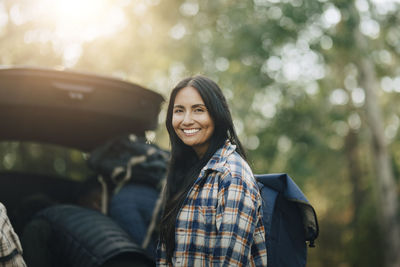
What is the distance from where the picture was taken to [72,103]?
3.49m

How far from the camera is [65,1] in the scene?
370 inches

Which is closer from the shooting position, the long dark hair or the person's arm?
the person's arm

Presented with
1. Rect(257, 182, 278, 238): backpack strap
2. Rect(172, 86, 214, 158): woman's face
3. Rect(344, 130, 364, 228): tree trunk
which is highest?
Rect(172, 86, 214, 158): woman's face

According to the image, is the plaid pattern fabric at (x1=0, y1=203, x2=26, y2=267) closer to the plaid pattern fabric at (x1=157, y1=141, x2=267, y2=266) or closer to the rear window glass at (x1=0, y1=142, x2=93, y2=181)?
the plaid pattern fabric at (x1=157, y1=141, x2=267, y2=266)

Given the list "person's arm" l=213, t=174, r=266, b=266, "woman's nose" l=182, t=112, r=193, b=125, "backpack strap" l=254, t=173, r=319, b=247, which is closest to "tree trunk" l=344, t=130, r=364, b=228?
"backpack strap" l=254, t=173, r=319, b=247

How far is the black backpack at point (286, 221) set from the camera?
2352mm

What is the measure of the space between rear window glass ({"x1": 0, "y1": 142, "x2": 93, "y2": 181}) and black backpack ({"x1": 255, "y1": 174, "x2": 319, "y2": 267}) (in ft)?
7.65

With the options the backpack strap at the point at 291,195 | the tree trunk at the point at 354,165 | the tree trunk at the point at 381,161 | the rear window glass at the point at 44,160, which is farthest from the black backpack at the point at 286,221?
the tree trunk at the point at 354,165

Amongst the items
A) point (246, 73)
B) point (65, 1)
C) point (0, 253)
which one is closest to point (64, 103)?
point (0, 253)

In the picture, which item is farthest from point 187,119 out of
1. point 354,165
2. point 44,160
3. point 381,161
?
point 354,165

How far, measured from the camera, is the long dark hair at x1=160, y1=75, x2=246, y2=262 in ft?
8.04

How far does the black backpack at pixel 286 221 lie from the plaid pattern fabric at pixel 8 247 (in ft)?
4.25

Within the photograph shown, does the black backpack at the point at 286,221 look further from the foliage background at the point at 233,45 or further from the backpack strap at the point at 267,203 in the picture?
the foliage background at the point at 233,45

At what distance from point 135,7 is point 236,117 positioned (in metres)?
3.73
